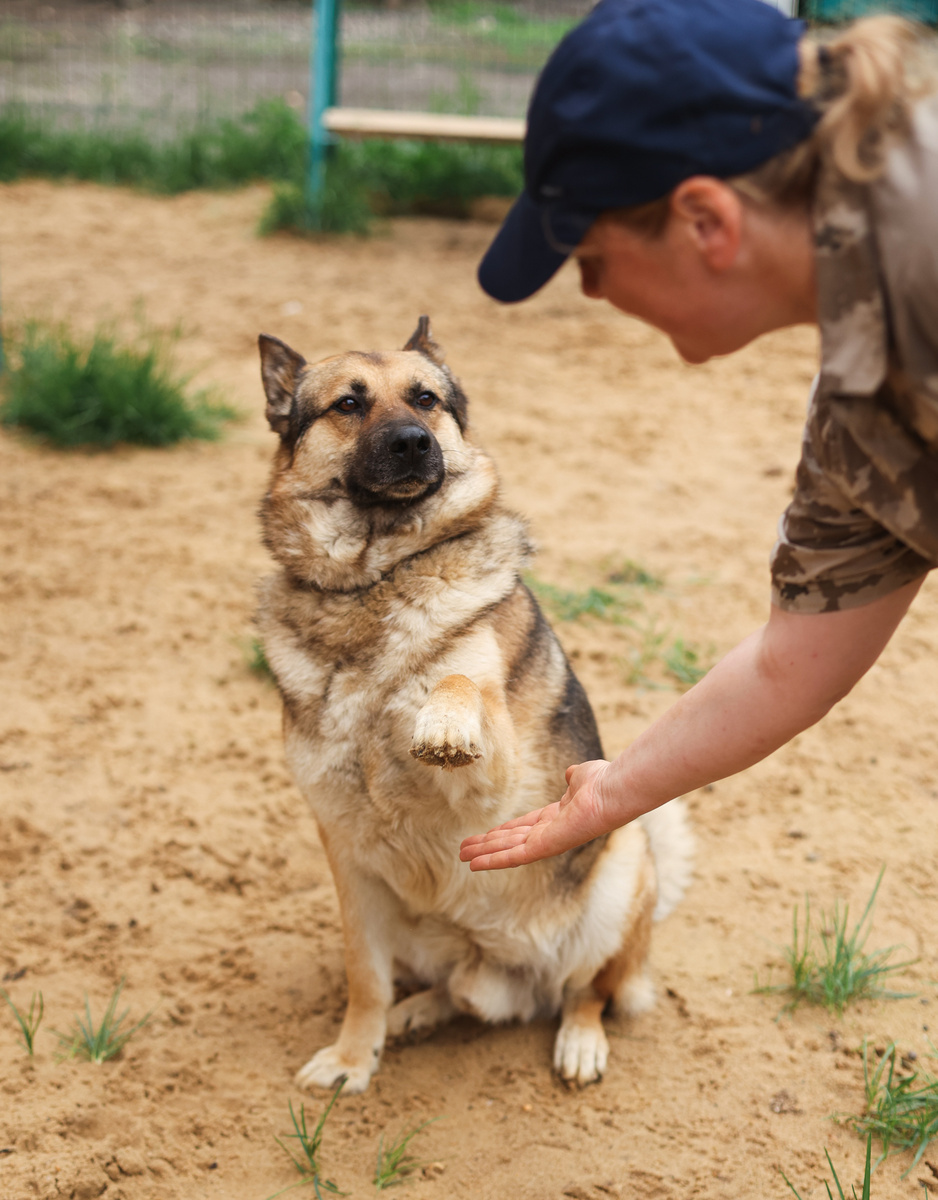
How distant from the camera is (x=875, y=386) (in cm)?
111

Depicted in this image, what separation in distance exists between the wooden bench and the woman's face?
6.82 meters

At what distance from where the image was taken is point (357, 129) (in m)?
7.82

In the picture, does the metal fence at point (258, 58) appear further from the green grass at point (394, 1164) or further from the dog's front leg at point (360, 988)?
the green grass at point (394, 1164)

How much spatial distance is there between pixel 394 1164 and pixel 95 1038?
739mm

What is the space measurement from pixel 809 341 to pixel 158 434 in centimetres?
407

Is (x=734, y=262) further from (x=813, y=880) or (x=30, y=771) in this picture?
(x=30, y=771)

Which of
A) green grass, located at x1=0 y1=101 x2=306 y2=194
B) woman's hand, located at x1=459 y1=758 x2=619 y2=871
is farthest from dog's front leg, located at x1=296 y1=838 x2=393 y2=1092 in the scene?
green grass, located at x1=0 y1=101 x2=306 y2=194

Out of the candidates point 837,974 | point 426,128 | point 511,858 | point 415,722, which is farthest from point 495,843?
point 426,128

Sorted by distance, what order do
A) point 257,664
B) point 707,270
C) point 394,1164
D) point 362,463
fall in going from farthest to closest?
point 257,664
point 362,463
point 394,1164
point 707,270

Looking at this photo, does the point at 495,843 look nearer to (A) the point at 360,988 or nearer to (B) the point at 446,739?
(B) the point at 446,739

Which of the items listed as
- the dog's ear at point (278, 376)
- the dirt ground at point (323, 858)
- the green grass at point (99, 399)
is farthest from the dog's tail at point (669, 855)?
the green grass at point (99, 399)

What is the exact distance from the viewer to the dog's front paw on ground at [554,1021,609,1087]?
7.94 feet

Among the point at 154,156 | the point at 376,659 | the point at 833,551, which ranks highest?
the point at 833,551

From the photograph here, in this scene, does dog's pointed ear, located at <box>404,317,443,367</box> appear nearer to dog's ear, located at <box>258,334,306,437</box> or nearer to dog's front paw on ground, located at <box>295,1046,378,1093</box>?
dog's ear, located at <box>258,334,306,437</box>
